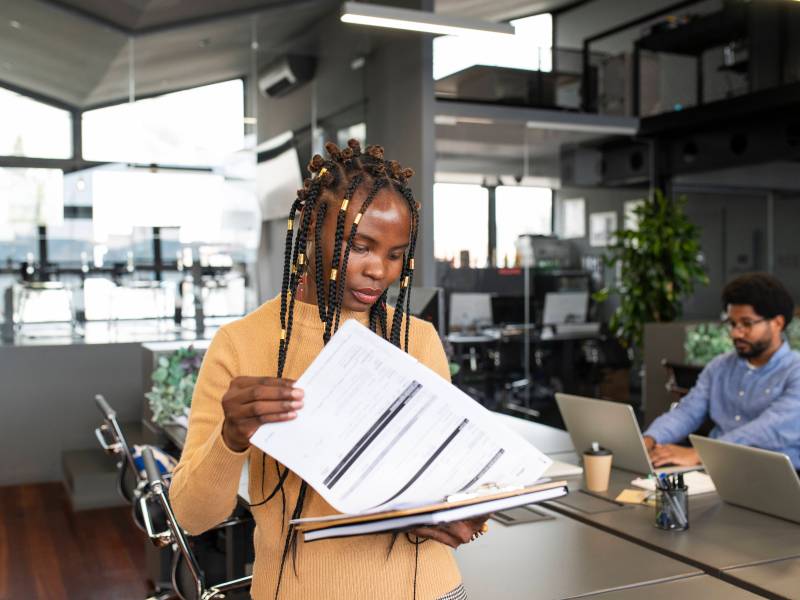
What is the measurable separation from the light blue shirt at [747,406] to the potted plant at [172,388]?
2.06 meters

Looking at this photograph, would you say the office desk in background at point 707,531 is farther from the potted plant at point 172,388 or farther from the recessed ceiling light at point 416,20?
the recessed ceiling light at point 416,20

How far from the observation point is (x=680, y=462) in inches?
113

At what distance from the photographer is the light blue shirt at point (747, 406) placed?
113 inches

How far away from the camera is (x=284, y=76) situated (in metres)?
7.38

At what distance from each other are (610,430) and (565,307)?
5.95 meters

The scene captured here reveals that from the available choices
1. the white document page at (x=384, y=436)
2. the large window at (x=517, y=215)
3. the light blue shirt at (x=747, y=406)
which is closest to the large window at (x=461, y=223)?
→ the large window at (x=517, y=215)

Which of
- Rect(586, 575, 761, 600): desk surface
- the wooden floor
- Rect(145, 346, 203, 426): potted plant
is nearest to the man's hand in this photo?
Rect(586, 575, 761, 600): desk surface

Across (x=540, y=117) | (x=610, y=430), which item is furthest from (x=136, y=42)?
(x=610, y=430)

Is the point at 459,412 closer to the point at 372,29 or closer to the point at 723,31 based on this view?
the point at 372,29

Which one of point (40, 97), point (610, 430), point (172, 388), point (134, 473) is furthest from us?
point (40, 97)

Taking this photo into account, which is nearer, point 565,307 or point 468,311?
point 468,311

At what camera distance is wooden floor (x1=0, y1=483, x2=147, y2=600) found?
13.5ft

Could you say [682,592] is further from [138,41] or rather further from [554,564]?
[138,41]

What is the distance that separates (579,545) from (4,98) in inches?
238
